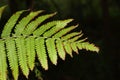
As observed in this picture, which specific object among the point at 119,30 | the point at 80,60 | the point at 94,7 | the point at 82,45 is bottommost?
the point at 82,45

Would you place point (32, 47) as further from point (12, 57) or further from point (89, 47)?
point (89, 47)

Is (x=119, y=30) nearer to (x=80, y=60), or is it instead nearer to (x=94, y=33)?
(x=94, y=33)

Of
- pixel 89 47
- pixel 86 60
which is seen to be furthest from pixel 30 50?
pixel 86 60

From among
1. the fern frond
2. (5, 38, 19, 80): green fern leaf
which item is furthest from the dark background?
the fern frond

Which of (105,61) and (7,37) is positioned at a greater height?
(105,61)

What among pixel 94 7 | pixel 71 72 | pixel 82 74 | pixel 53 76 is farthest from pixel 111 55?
pixel 94 7

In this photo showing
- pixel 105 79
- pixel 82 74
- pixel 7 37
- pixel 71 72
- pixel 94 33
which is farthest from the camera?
pixel 94 33
